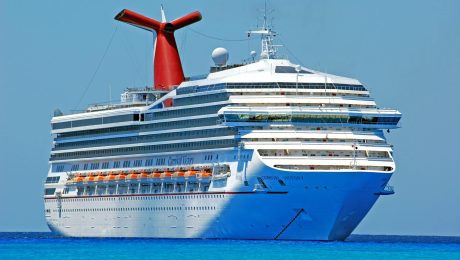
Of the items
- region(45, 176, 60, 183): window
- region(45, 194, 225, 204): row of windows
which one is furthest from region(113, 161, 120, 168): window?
region(45, 176, 60, 183): window

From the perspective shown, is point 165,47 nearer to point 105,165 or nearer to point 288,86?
point 105,165

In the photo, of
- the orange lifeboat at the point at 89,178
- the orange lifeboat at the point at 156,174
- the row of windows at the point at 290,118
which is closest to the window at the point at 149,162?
the orange lifeboat at the point at 156,174

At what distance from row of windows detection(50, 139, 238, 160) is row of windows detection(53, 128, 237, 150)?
1.54 feet

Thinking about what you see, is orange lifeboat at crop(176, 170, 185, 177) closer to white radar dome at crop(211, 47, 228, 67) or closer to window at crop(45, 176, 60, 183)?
white radar dome at crop(211, 47, 228, 67)

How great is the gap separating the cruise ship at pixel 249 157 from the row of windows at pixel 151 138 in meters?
0.12

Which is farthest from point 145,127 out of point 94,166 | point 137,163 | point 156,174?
point 94,166

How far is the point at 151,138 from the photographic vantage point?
117125mm

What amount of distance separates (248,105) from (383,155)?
9384 millimetres

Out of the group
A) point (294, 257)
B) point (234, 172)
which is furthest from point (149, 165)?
point (294, 257)

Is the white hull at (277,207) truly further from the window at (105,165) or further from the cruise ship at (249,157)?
the window at (105,165)

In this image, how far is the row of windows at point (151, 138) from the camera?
108 metres

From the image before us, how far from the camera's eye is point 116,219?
11944 cm

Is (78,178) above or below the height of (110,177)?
below

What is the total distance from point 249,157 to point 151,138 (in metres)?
14.7
